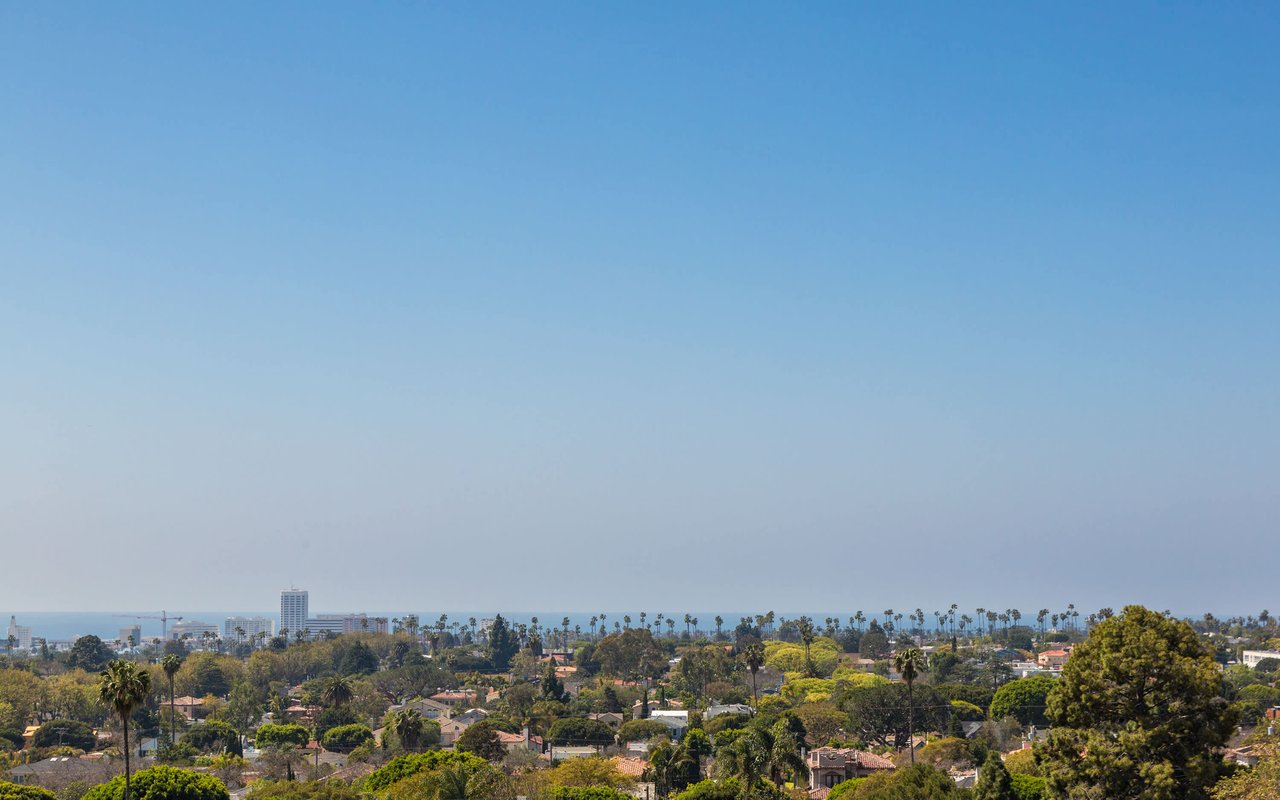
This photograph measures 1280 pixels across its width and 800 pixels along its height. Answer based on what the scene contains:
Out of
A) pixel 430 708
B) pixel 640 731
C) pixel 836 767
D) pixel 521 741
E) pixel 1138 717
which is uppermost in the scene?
pixel 1138 717

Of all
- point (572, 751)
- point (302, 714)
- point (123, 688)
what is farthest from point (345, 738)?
point (123, 688)

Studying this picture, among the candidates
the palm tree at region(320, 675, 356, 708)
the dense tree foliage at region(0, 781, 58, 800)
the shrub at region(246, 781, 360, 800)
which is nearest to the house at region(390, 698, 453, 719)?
the palm tree at region(320, 675, 356, 708)

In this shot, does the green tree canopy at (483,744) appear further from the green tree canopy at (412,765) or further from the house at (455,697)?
the house at (455,697)

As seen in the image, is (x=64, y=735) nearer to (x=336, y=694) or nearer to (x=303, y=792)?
(x=336, y=694)

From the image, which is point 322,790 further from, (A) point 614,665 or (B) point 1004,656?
(B) point 1004,656

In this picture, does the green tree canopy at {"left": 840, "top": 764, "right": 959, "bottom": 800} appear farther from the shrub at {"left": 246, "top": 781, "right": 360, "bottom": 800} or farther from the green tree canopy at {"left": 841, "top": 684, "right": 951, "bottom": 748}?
the green tree canopy at {"left": 841, "top": 684, "right": 951, "bottom": 748}

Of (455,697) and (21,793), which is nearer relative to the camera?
(21,793)
